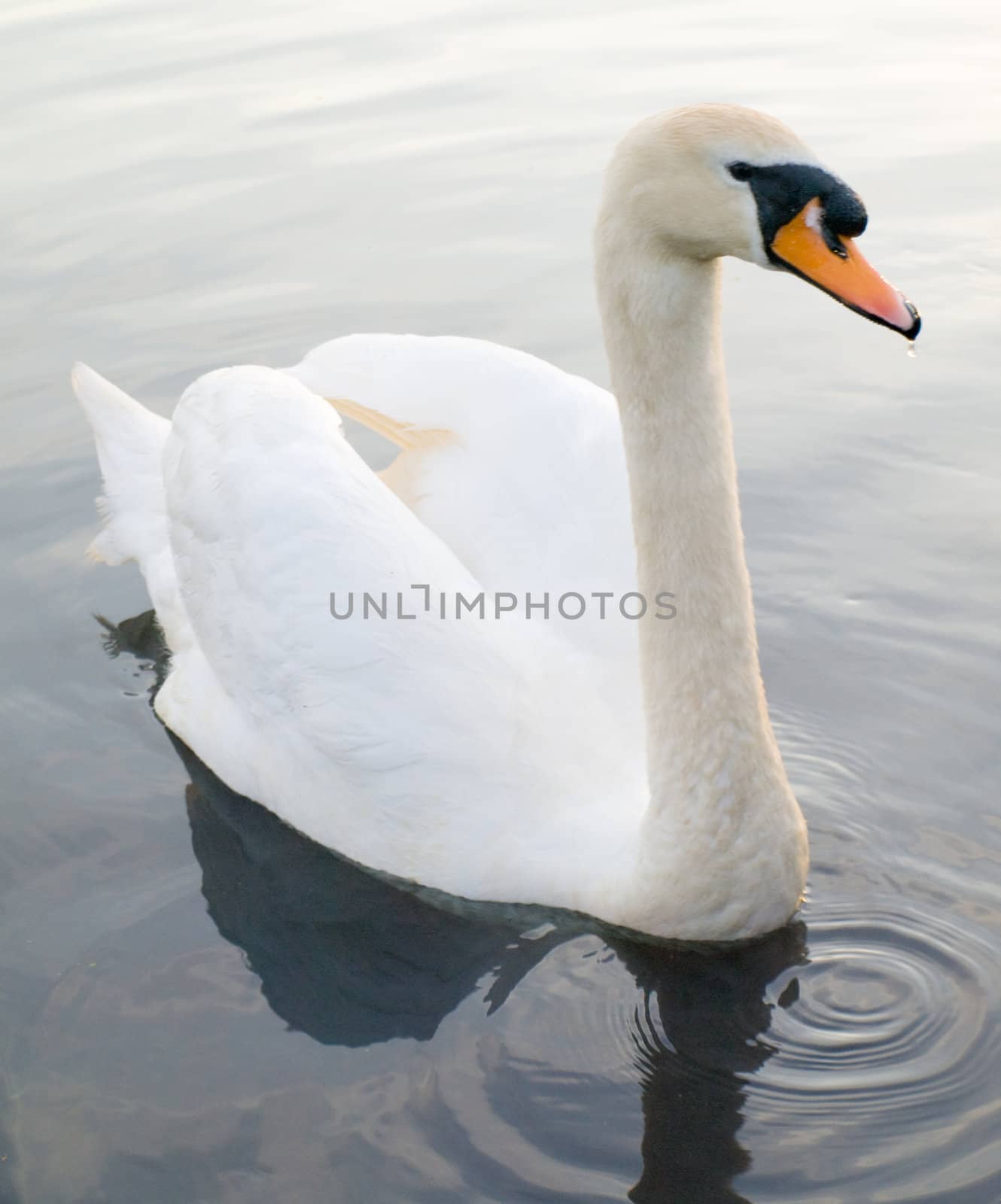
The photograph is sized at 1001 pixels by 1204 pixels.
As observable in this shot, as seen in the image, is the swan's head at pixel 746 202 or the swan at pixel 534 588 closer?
the swan's head at pixel 746 202

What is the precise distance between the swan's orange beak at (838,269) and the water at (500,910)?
1.84 metres

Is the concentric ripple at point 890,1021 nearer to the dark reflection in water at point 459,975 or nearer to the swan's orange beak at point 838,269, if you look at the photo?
the dark reflection in water at point 459,975

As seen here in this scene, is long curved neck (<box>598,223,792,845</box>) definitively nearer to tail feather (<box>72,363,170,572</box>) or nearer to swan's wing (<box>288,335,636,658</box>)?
swan's wing (<box>288,335,636,658</box>)

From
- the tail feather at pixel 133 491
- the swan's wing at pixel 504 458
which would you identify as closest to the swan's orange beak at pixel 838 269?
the swan's wing at pixel 504 458

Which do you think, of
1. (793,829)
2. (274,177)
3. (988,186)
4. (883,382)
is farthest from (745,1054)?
(274,177)

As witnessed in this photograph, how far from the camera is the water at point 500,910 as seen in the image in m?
4.01

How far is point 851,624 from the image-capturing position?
6078mm

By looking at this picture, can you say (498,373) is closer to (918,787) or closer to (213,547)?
(213,547)

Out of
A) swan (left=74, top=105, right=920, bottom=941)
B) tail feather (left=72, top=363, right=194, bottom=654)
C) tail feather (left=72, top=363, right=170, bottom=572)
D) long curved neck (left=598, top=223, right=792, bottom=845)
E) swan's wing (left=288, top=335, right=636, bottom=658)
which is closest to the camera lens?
swan (left=74, top=105, right=920, bottom=941)

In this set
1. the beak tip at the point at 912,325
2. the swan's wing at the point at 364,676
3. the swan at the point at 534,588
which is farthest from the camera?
the swan's wing at the point at 364,676

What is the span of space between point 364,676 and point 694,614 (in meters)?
1.03

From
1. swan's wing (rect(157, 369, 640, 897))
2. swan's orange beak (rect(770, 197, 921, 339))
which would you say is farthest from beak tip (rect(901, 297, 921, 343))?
swan's wing (rect(157, 369, 640, 897))

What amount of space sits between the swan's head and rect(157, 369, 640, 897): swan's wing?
59.3 inches

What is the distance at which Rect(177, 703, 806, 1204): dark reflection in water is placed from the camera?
13.1 feet
